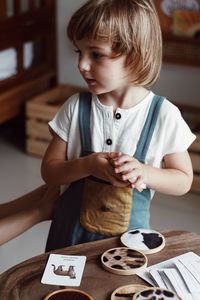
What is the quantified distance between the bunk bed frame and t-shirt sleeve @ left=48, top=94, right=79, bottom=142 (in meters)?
1.88

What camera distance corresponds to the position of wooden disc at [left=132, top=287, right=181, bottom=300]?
3.45 feet

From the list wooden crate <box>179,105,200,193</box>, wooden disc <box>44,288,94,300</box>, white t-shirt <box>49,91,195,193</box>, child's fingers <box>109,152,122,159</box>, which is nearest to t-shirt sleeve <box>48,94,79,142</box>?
white t-shirt <box>49,91,195,193</box>

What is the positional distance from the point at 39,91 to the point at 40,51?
252 mm

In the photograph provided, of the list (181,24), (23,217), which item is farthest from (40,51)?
(23,217)

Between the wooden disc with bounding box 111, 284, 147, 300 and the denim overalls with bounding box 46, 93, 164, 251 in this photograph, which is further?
the denim overalls with bounding box 46, 93, 164, 251

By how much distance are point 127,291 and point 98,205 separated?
0.32m

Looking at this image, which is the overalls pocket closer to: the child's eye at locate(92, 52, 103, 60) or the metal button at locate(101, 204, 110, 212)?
the metal button at locate(101, 204, 110, 212)

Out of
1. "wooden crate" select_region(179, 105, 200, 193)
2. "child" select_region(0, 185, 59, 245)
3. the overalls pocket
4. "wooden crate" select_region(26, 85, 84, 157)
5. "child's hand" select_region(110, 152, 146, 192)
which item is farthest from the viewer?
"wooden crate" select_region(26, 85, 84, 157)

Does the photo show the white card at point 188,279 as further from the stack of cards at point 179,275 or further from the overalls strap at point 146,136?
the overalls strap at point 146,136

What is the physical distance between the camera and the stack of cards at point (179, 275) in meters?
1.09

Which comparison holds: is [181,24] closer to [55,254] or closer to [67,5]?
[67,5]

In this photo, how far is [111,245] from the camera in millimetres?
1244

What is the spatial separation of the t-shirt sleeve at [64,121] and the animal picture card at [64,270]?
0.34 metres

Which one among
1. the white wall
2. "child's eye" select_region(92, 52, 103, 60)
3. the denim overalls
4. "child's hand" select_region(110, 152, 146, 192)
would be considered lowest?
the white wall
